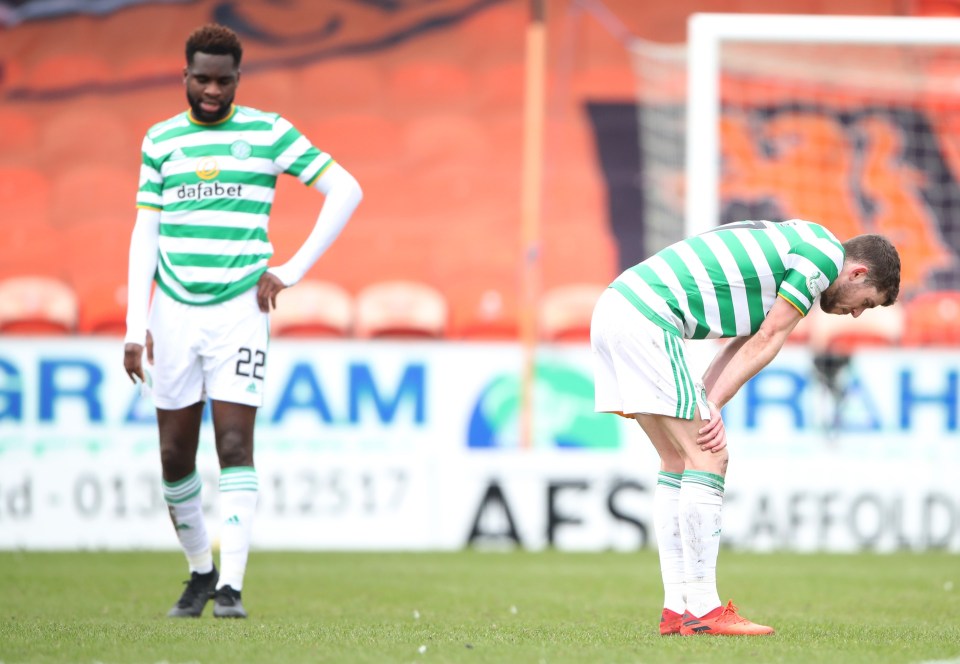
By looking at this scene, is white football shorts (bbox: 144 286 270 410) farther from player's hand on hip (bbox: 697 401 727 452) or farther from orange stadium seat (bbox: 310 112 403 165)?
orange stadium seat (bbox: 310 112 403 165)

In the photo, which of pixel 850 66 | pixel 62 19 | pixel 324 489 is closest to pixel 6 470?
pixel 324 489

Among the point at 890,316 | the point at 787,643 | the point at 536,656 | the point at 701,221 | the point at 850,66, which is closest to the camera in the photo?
the point at 536,656

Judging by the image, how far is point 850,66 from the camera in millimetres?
11469

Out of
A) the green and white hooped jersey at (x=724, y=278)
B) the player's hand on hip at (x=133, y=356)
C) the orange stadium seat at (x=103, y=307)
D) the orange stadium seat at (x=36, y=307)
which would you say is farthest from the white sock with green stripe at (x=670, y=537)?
the orange stadium seat at (x=36, y=307)

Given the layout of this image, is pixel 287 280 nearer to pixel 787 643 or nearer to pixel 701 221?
pixel 787 643

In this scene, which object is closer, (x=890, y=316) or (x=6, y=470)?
(x=6, y=470)

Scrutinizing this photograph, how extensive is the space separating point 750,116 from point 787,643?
7.95 metres

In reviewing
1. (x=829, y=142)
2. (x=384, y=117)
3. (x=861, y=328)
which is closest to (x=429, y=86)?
(x=384, y=117)

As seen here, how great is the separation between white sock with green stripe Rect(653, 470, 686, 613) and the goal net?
656 cm

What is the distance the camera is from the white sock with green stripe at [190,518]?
5.07m

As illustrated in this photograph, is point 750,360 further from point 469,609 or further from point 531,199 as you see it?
point 531,199

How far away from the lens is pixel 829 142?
37.6 ft

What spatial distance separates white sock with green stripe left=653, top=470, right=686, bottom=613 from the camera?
4438 millimetres

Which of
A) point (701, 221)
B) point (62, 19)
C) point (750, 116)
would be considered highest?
point (62, 19)
